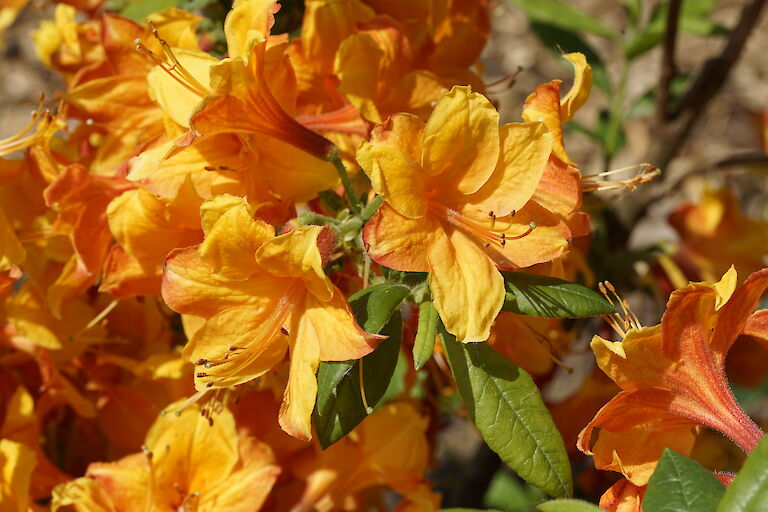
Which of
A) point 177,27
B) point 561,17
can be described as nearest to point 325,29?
point 177,27

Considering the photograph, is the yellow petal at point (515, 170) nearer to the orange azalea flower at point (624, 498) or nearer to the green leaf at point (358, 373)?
the green leaf at point (358, 373)

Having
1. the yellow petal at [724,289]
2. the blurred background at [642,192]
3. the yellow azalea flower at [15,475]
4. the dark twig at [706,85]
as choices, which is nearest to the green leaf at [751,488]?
the yellow petal at [724,289]

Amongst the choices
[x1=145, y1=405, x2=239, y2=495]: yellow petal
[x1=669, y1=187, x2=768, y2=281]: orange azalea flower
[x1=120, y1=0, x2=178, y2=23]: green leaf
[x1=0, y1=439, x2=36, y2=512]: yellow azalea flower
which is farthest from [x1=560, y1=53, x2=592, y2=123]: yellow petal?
[x1=669, y1=187, x2=768, y2=281]: orange azalea flower

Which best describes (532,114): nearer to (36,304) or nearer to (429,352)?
(429,352)

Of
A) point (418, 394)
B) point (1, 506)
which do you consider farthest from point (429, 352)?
point (418, 394)

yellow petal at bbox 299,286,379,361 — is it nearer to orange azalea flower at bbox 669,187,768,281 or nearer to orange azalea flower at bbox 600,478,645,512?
orange azalea flower at bbox 600,478,645,512
